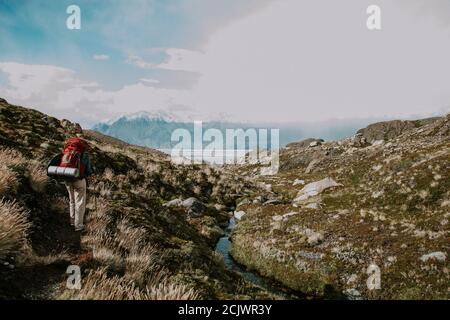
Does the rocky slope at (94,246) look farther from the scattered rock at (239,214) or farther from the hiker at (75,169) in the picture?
the scattered rock at (239,214)

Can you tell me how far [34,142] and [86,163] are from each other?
1231 centimetres

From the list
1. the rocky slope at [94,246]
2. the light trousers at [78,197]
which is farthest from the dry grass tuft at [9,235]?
the light trousers at [78,197]

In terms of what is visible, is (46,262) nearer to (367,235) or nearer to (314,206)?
(367,235)

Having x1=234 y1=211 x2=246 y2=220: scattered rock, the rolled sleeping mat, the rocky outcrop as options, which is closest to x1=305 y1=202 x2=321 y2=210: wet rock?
x1=234 y1=211 x2=246 y2=220: scattered rock

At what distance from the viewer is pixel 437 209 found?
2017cm

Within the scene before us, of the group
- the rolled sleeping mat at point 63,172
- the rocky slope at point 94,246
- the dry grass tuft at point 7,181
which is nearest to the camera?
the rocky slope at point 94,246

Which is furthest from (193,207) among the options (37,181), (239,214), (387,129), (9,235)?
(387,129)

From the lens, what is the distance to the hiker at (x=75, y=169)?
460 inches

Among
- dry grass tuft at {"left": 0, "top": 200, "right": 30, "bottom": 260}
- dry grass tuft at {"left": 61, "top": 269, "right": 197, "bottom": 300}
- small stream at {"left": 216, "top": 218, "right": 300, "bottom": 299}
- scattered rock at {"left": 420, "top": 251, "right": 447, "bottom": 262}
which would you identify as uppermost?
dry grass tuft at {"left": 0, "top": 200, "right": 30, "bottom": 260}

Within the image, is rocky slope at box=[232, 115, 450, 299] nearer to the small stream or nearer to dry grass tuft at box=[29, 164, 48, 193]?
the small stream

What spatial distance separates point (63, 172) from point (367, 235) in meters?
15.3

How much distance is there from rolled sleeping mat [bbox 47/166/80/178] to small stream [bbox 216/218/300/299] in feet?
24.8

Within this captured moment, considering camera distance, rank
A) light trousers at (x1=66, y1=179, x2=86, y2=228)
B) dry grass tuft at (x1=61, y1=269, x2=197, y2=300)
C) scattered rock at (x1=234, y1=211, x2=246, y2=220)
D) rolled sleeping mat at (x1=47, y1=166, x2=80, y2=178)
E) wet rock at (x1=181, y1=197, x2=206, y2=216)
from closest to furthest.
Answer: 1. dry grass tuft at (x1=61, y1=269, x2=197, y2=300)
2. rolled sleeping mat at (x1=47, y1=166, x2=80, y2=178)
3. light trousers at (x1=66, y1=179, x2=86, y2=228)
4. wet rock at (x1=181, y1=197, x2=206, y2=216)
5. scattered rock at (x1=234, y1=211, x2=246, y2=220)

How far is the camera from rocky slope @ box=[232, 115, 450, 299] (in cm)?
1620
